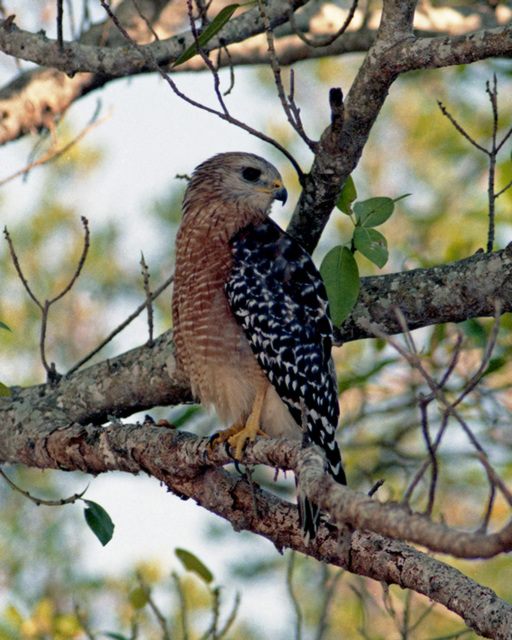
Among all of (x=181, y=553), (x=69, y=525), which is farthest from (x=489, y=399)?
(x=69, y=525)

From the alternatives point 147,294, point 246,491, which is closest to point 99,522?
point 246,491

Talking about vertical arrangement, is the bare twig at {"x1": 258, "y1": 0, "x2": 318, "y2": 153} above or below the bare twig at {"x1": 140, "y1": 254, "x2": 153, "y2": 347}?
above

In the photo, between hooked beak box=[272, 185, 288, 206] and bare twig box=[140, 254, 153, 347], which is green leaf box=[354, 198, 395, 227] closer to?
hooked beak box=[272, 185, 288, 206]

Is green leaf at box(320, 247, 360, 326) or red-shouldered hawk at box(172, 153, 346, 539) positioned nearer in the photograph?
green leaf at box(320, 247, 360, 326)

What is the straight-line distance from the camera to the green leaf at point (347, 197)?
3615 millimetres

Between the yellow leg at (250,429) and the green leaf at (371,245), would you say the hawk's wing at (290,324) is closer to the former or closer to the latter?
the yellow leg at (250,429)

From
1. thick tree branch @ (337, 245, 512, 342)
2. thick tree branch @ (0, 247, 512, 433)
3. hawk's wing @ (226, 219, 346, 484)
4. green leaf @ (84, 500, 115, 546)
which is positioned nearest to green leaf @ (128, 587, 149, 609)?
green leaf @ (84, 500, 115, 546)

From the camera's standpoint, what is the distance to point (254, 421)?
152 inches

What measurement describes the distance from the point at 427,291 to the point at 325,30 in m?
2.36

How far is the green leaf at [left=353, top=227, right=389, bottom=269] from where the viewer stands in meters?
3.33

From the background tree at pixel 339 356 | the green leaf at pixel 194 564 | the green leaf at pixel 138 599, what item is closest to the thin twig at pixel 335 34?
the background tree at pixel 339 356

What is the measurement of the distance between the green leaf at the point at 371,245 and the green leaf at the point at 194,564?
1816 millimetres

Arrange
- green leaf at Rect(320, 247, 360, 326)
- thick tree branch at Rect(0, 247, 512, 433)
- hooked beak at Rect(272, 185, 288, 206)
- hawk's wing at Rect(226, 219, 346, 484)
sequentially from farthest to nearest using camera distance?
hooked beak at Rect(272, 185, 288, 206) → hawk's wing at Rect(226, 219, 346, 484) → thick tree branch at Rect(0, 247, 512, 433) → green leaf at Rect(320, 247, 360, 326)

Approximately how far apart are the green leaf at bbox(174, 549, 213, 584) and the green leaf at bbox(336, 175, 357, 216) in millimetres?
1921
